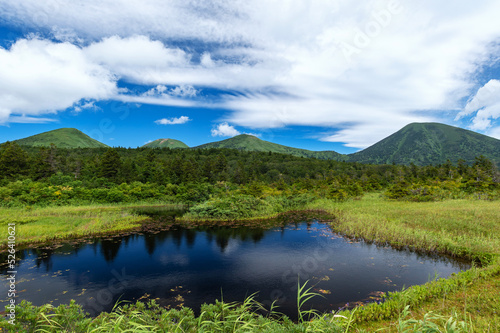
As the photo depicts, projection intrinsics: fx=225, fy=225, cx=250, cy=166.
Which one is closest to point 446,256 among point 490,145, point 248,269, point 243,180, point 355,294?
point 355,294

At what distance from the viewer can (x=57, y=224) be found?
61.6 feet

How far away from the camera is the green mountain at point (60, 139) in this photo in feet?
401

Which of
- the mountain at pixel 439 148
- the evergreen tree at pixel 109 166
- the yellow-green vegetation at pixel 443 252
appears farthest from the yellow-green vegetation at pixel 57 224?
the mountain at pixel 439 148

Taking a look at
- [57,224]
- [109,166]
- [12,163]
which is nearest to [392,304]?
[57,224]

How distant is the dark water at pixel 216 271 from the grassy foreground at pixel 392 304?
44.4 inches

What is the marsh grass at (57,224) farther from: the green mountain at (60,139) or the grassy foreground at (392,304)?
the green mountain at (60,139)

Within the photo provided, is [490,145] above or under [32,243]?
above

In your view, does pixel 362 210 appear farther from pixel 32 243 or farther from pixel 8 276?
pixel 32 243

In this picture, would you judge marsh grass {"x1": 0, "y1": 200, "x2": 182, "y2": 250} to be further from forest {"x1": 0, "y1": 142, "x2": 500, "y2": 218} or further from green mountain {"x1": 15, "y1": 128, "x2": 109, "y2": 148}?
green mountain {"x1": 15, "y1": 128, "x2": 109, "y2": 148}

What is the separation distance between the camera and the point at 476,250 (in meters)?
12.1

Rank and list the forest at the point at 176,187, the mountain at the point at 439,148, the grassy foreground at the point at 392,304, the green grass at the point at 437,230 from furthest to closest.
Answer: the mountain at the point at 439,148, the forest at the point at 176,187, the green grass at the point at 437,230, the grassy foreground at the point at 392,304

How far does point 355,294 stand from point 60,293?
12.5 meters

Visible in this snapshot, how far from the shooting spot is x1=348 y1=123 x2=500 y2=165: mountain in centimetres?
15488

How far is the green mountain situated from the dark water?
13795 centimetres
